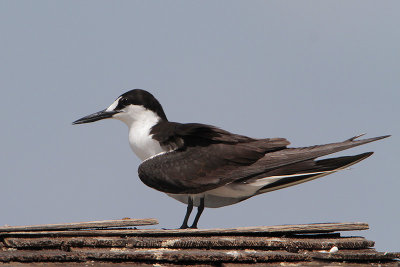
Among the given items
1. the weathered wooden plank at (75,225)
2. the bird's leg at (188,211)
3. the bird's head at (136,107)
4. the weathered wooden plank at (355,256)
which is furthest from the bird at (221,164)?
the weathered wooden plank at (355,256)

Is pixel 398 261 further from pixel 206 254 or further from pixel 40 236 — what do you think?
pixel 40 236

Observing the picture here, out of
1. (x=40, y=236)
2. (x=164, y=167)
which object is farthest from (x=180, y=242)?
(x=164, y=167)

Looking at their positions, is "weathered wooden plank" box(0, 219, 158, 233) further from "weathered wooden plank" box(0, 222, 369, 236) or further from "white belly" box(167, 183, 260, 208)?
"white belly" box(167, 183, 260, 208)

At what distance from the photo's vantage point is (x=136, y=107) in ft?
29.3

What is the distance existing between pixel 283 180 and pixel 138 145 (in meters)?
1.85

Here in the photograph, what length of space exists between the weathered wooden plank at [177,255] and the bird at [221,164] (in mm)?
2537

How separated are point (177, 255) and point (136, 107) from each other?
4.33 meters

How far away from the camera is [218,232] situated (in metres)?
5.43

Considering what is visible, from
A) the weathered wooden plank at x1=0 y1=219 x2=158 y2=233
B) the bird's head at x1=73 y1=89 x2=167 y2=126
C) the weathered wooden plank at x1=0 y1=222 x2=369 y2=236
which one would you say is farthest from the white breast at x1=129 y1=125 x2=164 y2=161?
the weathered wooden plank at x1=0 y1=222 x2=369 y2=236

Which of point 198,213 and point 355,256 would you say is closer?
point 355,256

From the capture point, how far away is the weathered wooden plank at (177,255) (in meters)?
4.81

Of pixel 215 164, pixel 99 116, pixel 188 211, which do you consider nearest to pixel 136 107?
pixel 99 116

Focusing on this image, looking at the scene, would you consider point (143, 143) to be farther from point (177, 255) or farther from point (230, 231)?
point (177, 255)

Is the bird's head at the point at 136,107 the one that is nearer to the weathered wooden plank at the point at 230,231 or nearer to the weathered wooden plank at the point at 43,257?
the weathered wooden plank at the point at 230,231
